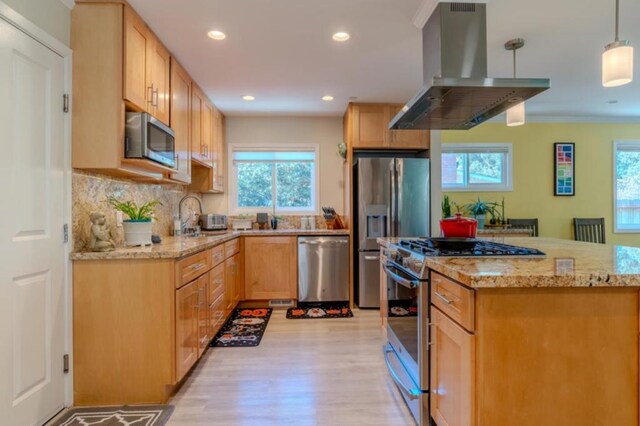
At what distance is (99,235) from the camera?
2.10 meters

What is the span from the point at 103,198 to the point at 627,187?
6993 millimetres

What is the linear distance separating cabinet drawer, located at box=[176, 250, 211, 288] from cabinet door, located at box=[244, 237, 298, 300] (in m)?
1.35

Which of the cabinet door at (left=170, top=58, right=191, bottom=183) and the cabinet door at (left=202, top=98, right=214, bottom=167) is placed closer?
the cabinet door at (left=170, top=58, right=191, bottom=183)

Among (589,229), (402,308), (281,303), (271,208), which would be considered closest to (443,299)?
(402,308)

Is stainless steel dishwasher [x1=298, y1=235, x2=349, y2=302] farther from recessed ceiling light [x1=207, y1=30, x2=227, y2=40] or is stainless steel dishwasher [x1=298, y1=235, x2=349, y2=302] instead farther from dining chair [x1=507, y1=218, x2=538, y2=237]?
dining chair [x1=507, y1=218, x2=538, y2=237]

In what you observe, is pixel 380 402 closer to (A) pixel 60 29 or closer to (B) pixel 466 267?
(B) pixel 466 267

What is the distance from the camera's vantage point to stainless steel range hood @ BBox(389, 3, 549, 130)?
181 centimetres

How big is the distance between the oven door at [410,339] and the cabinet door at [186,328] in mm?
1349

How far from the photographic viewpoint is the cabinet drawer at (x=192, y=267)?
2149mm

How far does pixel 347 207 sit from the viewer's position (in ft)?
14.0

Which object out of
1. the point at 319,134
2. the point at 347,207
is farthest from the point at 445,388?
the point at 319,134

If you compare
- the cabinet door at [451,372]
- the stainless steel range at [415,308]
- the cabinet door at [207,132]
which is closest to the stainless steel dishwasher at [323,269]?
the cabinet door at [207,132]

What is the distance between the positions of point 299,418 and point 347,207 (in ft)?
8.82

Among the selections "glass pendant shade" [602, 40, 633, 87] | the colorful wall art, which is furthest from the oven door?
the colorful wall art
